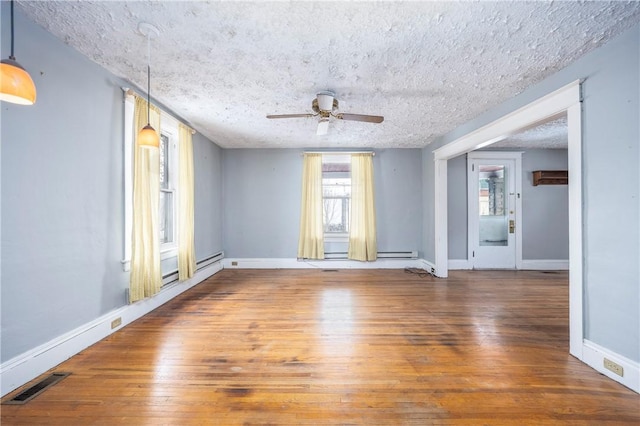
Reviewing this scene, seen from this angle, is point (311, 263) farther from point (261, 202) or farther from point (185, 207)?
point (185, 207)

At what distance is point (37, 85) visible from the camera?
1.83 meters

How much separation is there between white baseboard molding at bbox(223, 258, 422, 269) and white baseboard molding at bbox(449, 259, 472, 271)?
66 cm

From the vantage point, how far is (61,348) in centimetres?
202

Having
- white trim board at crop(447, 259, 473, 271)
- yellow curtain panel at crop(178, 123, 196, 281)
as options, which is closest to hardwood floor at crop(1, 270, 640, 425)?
yellow curtain panel at crop(178, 123, 196, 281)

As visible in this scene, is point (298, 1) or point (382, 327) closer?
point (298, 1)

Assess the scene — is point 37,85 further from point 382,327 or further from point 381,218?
point 381,218

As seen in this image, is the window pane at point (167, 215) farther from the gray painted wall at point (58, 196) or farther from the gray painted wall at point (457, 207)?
the gray painted wall at point (457, 207)

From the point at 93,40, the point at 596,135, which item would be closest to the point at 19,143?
the point at 93,40

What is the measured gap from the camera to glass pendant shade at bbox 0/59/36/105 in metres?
1.20

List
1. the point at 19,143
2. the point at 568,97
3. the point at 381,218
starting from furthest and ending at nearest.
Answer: the point at 381,218, the point at 568,97, the point at 19,143

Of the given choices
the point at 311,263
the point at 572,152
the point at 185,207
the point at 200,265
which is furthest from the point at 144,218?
the point at 572,152

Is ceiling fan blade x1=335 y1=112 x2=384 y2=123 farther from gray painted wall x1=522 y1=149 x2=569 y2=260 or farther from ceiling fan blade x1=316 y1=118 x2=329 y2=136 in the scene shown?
gray painted wall x1=522 y1=149 x2=569 y2=260

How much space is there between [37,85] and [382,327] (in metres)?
3.48

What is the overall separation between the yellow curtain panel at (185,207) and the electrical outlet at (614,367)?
447 centimetres
